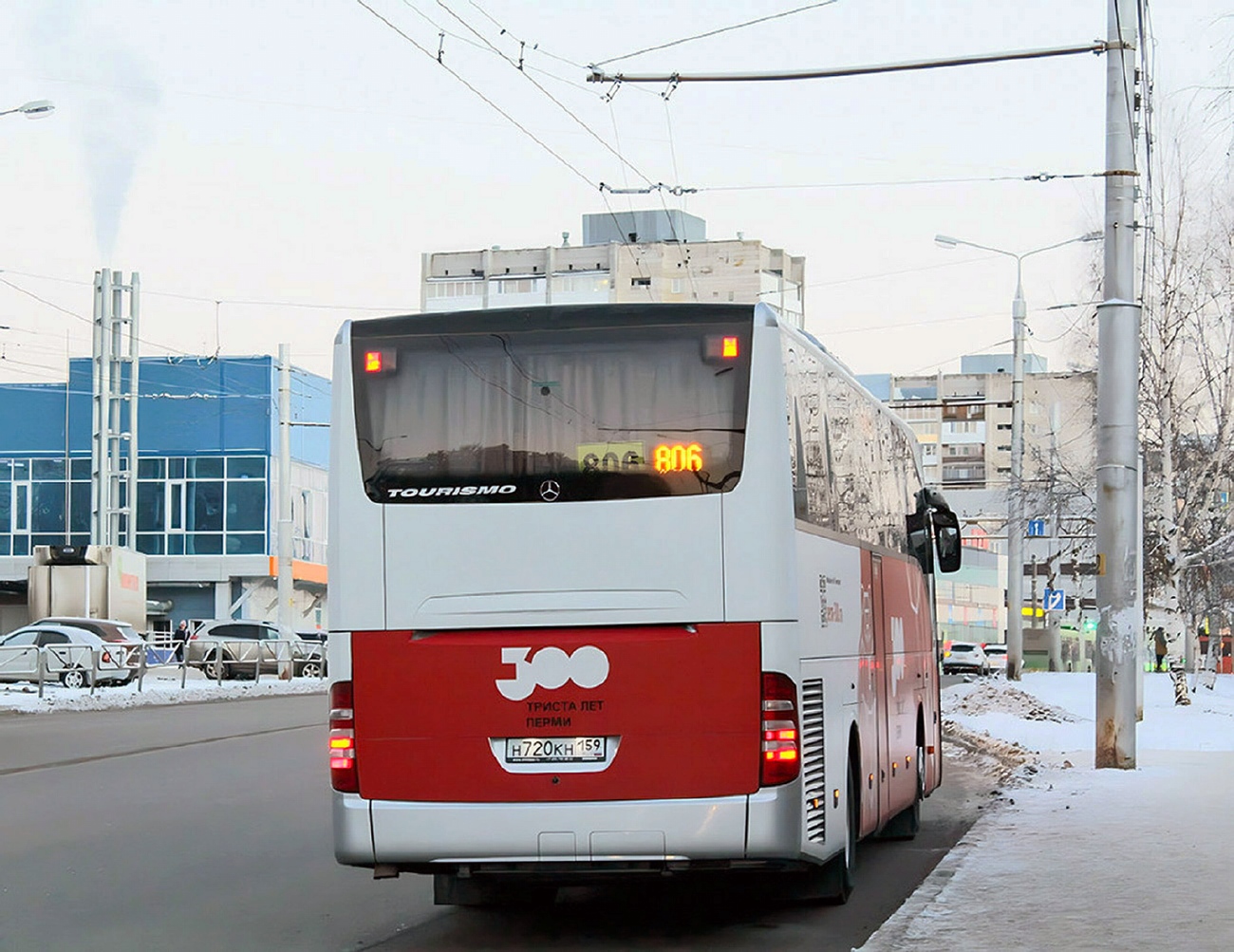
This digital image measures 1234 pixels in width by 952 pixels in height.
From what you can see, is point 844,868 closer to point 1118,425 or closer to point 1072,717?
point 1118,425

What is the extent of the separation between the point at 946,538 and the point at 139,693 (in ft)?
80.4

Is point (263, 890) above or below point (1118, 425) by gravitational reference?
below

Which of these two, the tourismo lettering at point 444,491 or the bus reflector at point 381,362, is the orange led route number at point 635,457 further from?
the bus reflector at point 381,362

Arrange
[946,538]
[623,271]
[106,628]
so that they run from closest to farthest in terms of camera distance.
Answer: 1. [946,538]
2. [106,628]
3. [623,271]

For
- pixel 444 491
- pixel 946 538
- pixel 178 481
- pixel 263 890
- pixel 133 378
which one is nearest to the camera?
pixel 444 491

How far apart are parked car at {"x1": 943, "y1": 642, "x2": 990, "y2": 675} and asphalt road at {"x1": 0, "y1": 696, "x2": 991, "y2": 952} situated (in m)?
50.9

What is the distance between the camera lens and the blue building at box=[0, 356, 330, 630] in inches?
2768

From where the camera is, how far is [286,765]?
20.7 m

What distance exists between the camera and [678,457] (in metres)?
9.38

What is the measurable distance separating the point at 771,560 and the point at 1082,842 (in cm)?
414

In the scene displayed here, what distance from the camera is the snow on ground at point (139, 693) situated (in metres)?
34.3

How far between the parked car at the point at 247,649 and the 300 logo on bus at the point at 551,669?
39.8 metres

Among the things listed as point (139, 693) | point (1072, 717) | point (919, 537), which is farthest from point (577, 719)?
point (139, 693)

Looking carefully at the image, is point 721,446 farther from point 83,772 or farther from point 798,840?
point 83,772
